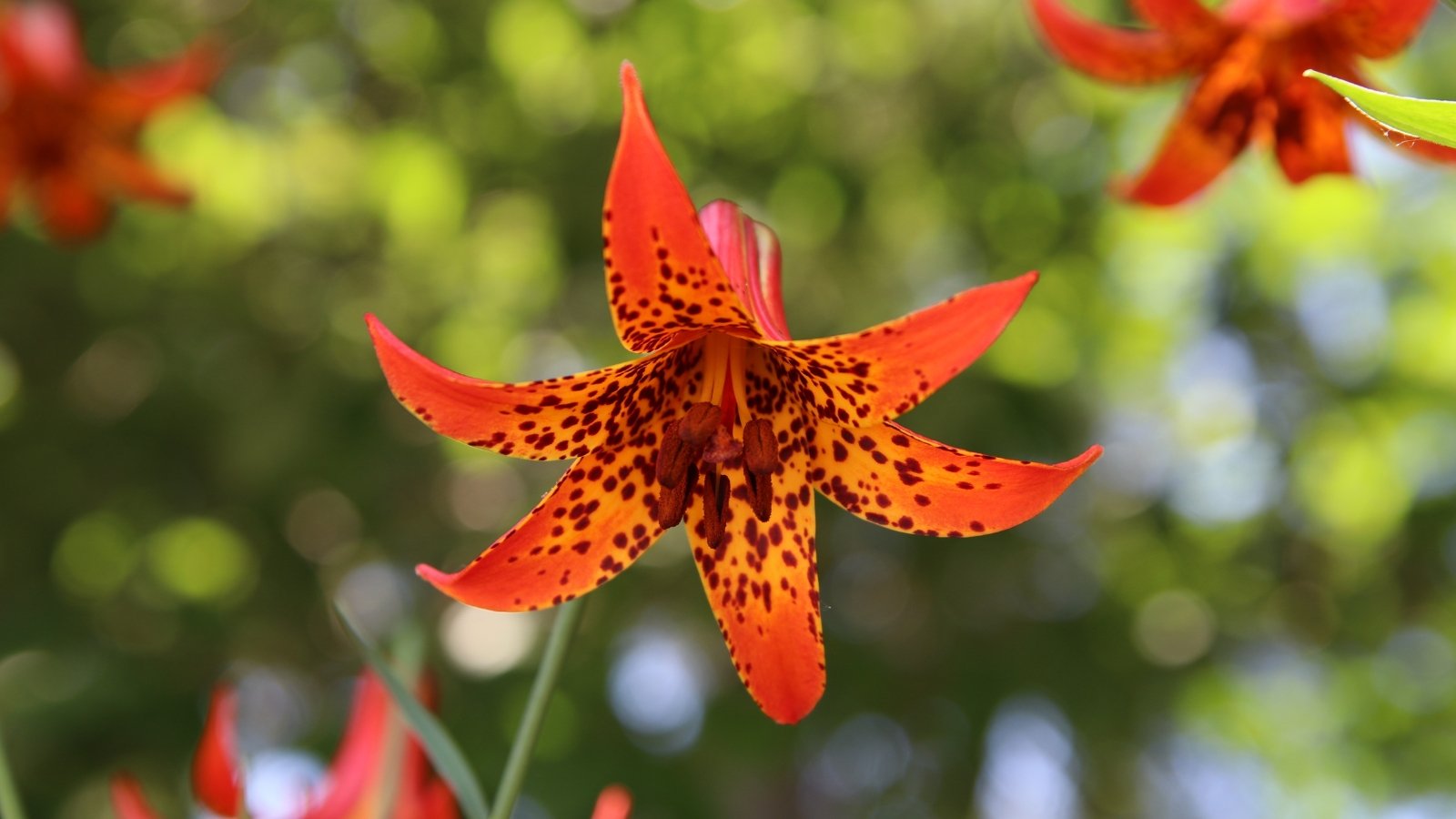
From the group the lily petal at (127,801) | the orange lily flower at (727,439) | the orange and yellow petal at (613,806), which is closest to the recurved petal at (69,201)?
the lily petal at (127,801)

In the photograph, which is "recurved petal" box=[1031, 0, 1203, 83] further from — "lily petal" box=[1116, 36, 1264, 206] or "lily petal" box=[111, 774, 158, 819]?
"lily petal" box=[111, 774, 158, 819]

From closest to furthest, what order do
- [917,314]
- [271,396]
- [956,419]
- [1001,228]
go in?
[917,314], [956,419], [271,396], [1001,228]

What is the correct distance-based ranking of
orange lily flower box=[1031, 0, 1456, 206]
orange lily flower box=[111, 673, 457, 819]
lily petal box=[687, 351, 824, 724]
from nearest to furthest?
lily petal box=[687, 351, 824, 724], orange lily flower box=[111, 673, 457, 819], orange lily flower box=[1031, 0, 1456, 206]

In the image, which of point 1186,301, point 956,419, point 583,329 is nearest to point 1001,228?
point 1186,301

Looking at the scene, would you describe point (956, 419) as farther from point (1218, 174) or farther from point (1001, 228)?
point (1218, 174)

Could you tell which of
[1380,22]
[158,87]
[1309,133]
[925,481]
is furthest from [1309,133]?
[158,87]

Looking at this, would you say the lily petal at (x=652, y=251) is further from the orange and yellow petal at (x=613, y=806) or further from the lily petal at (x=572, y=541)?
the orange and yellow petal at (x=613, y=806)

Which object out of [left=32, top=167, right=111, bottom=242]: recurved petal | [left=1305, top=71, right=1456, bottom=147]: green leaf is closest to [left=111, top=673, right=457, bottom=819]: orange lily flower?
[left=1305, top=71, right=1456, bottom=147]: green leaf
